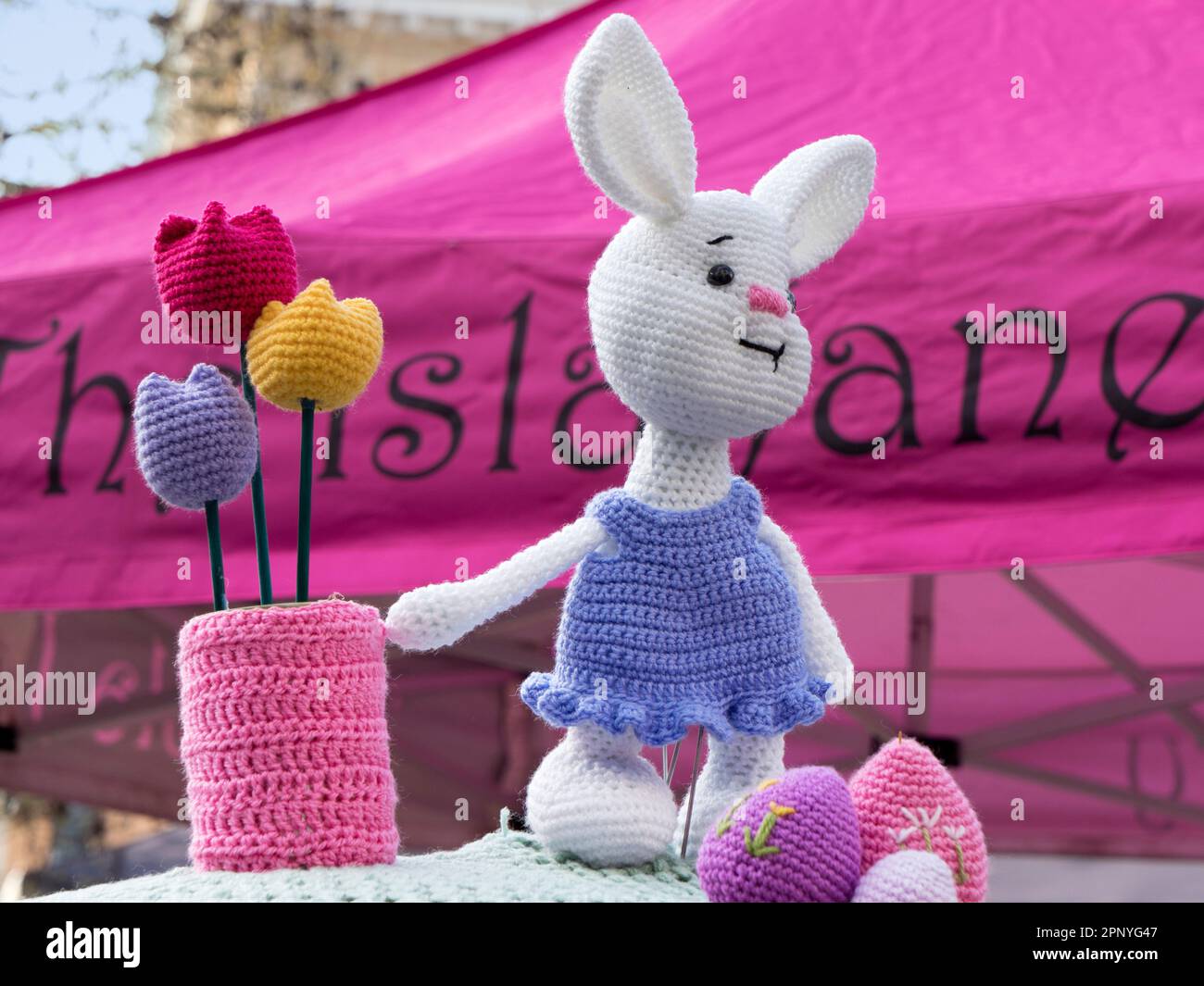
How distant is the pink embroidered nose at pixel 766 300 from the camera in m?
0.99

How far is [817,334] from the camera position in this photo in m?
1.68

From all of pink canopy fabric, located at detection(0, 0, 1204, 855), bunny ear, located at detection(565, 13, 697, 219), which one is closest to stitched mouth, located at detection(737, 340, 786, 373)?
bunny ear, located at detection(565, 13, 697, 219)

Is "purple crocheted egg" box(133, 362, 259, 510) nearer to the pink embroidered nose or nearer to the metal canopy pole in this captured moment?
the pink embroidered nose

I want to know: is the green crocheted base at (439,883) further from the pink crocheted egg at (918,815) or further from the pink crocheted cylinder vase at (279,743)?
the pink crocheted egg at (918,815)

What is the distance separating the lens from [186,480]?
0.91 meters

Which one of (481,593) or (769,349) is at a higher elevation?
(769,349)

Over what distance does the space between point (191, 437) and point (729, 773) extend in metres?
0.44

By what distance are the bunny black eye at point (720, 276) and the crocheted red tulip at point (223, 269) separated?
284 millimetres

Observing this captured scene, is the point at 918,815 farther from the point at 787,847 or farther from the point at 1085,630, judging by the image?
the point at 1085,630

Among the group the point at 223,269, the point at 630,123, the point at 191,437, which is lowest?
the point at 191,437

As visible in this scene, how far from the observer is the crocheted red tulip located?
92cm

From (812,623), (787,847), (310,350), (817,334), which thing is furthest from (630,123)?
(817,334)

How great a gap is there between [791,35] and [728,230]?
1077 millimetres
